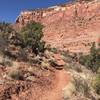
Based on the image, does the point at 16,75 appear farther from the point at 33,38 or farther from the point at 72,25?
the point at 72,25

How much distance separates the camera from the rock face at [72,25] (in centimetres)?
7069

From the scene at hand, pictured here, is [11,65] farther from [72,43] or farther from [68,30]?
[68,30]

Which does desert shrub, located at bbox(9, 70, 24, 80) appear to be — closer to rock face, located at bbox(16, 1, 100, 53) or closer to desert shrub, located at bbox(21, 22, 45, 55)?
desert shrub, located at bbox(21, 22, 45, 55)

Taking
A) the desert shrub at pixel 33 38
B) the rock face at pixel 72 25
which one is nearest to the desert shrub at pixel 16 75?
the desert shrub at pixel 33 38

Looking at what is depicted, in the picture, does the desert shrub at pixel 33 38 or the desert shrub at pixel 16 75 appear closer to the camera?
the desert shrub at pixel 16 75

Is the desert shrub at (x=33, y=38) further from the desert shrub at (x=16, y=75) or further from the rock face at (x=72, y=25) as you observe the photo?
the rock face at (x=72, y=25)

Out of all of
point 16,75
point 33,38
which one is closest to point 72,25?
point 33,38

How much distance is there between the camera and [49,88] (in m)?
13.4

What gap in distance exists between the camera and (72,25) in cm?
8162

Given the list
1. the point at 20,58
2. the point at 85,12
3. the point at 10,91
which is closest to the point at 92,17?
the point at 85,12

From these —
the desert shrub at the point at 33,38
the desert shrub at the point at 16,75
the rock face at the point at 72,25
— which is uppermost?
the rock face at the point at 72,25

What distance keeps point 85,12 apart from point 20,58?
69744 mm

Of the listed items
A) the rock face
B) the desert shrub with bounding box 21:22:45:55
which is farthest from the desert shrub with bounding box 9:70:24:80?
the rock face

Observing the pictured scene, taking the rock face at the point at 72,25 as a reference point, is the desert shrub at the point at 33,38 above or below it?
below
